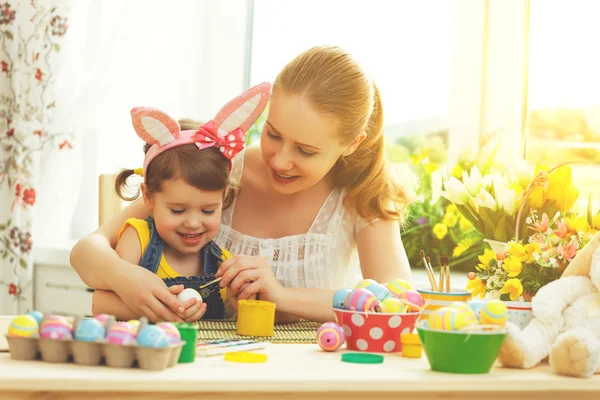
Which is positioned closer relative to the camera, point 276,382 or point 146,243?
point 276,382

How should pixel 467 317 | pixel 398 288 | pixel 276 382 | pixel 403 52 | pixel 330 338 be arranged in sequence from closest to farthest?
1. pixel 276 382
2. pixel 467 317
3. pixel 330 338
4. pixel 398 288
5. pixel 403 52

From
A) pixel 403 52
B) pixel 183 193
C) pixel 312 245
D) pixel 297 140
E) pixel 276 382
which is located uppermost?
pixel 403 52

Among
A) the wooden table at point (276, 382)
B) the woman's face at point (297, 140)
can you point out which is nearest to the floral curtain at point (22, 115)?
the woman's face at point (297, 140)

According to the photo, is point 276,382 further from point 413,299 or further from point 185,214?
point 185,214

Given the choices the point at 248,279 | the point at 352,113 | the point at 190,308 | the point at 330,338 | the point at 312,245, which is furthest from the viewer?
the point at 312,245

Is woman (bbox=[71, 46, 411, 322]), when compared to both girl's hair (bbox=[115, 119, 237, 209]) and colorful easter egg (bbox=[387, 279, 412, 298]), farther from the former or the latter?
colorful easter egg (bbox=[387, 279, 412, 298])

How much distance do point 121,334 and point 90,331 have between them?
0.14 feet

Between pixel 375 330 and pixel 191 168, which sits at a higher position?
pixel 191 168

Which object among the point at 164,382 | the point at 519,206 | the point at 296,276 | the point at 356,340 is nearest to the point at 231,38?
the point at 296,276

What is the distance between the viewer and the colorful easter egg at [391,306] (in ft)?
3.82

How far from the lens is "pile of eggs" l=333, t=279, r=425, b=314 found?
45.9 inches

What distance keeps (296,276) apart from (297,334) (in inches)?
17.0

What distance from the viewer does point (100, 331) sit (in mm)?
964

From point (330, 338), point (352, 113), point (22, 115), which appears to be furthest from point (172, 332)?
point (22, 115)
